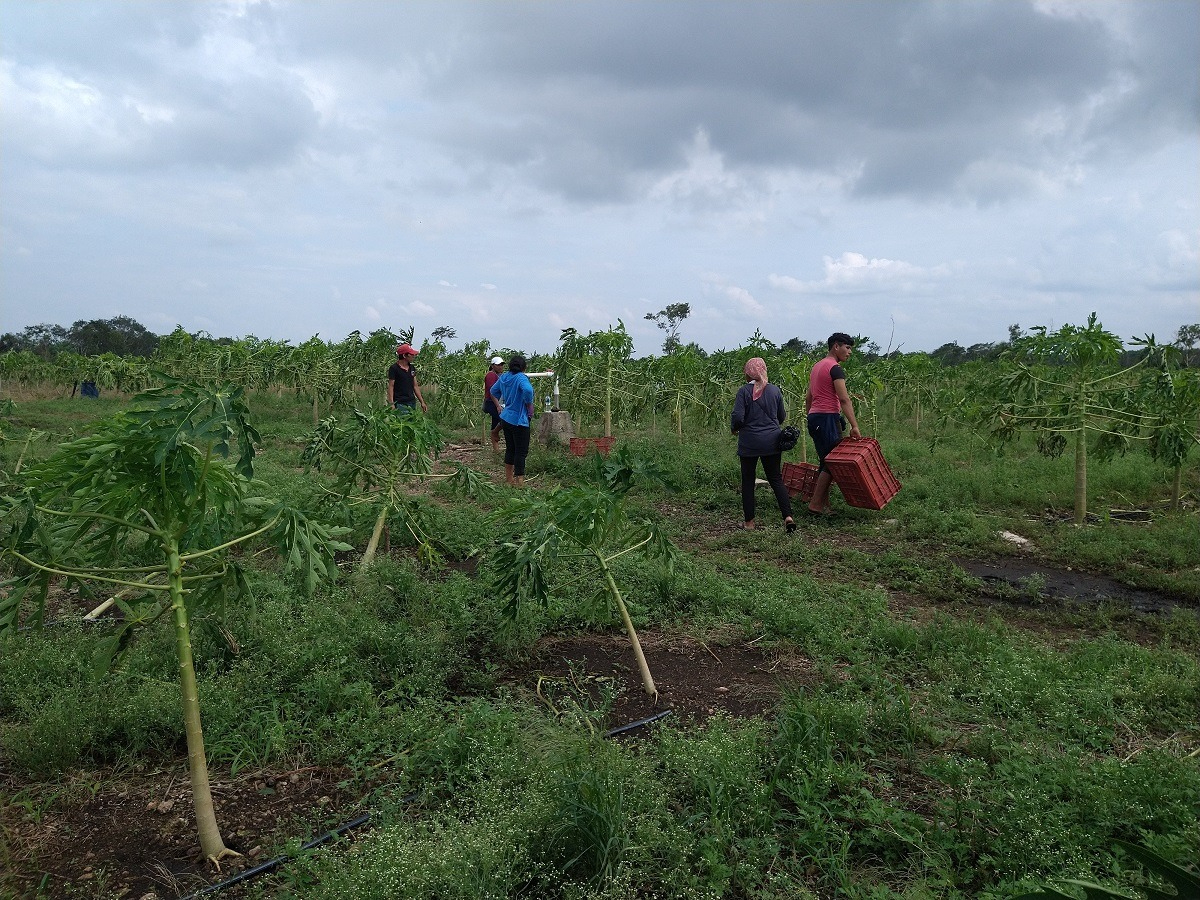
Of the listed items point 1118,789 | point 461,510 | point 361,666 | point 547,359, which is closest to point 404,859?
point 361,666

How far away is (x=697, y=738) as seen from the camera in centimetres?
353

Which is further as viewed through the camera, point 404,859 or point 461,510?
point 461,510

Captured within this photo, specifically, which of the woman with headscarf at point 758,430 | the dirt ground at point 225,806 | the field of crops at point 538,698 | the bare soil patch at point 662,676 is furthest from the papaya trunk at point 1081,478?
the dirt ground at point 225,806

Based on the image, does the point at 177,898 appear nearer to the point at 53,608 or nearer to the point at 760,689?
the point at 760,689

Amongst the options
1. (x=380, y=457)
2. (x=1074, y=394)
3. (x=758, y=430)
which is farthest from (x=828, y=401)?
(x=380, y=457)

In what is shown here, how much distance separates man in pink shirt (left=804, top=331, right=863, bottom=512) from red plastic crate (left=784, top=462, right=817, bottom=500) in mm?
282

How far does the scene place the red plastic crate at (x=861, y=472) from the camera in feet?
26.1

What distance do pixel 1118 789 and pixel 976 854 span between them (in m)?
0.62

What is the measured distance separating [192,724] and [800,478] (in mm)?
7511

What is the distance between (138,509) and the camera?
2744mm

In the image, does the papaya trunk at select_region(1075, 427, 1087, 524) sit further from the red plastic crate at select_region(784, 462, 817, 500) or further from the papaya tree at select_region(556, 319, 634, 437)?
the papaya tree at select_region(556, 319, 634, 437)

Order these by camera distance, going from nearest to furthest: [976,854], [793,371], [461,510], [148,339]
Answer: [976,854] < [461,510] < [793,371] < [148,339]

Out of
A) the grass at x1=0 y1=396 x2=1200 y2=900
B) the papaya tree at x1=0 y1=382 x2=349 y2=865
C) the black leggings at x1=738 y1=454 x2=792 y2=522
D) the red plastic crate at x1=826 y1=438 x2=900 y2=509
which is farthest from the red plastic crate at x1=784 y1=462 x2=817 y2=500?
the papaya tree at x1=0 y1=382 x2=349 y2=865

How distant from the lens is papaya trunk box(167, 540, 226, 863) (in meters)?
2.71
